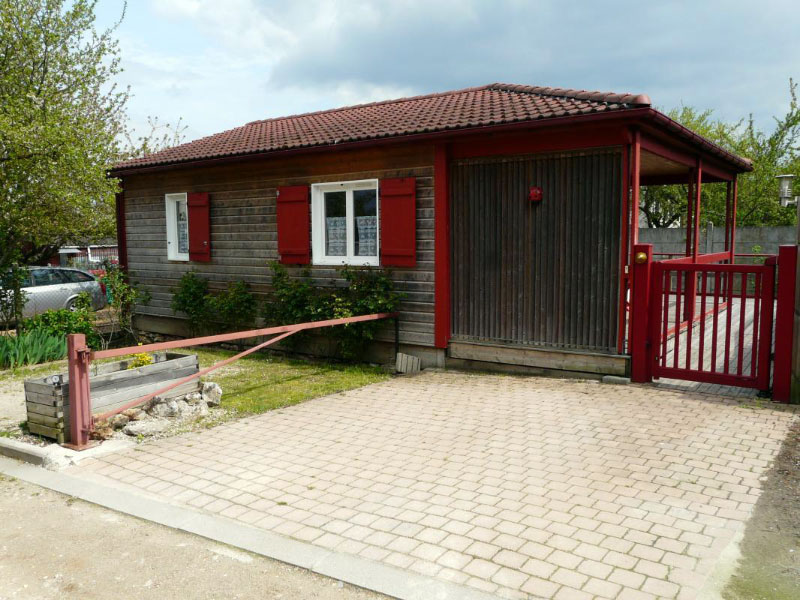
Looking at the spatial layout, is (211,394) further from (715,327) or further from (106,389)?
(715,327)

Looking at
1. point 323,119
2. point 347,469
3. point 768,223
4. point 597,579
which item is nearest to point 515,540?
point 597,579

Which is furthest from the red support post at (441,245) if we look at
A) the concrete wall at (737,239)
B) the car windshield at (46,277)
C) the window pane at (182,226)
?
the concrete wall at (737,239)

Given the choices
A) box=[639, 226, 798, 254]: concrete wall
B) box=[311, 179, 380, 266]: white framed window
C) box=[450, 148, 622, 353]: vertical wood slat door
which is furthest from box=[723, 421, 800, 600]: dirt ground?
box=[639, 226, 798, 254]: concrete wall

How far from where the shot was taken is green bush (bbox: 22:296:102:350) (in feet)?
36.5

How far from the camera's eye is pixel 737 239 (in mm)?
18094

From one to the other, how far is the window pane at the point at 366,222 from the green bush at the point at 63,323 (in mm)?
5244

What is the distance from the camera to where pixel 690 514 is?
13.3 ft

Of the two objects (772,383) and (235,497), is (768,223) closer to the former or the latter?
(772,383)

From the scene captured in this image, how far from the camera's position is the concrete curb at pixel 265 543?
10.7ft

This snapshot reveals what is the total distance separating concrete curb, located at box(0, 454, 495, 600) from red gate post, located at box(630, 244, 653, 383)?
4.90 metres

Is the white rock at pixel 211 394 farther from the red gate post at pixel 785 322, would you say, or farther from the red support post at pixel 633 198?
the red gate post at pixel 785 322

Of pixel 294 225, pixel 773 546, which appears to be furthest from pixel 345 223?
pixel 773 546

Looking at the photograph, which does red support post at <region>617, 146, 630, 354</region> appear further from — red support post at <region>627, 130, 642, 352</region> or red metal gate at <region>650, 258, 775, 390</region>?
red metal gate at <region>650, 258, 775, 390</region>

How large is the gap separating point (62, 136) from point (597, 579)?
382 inches
